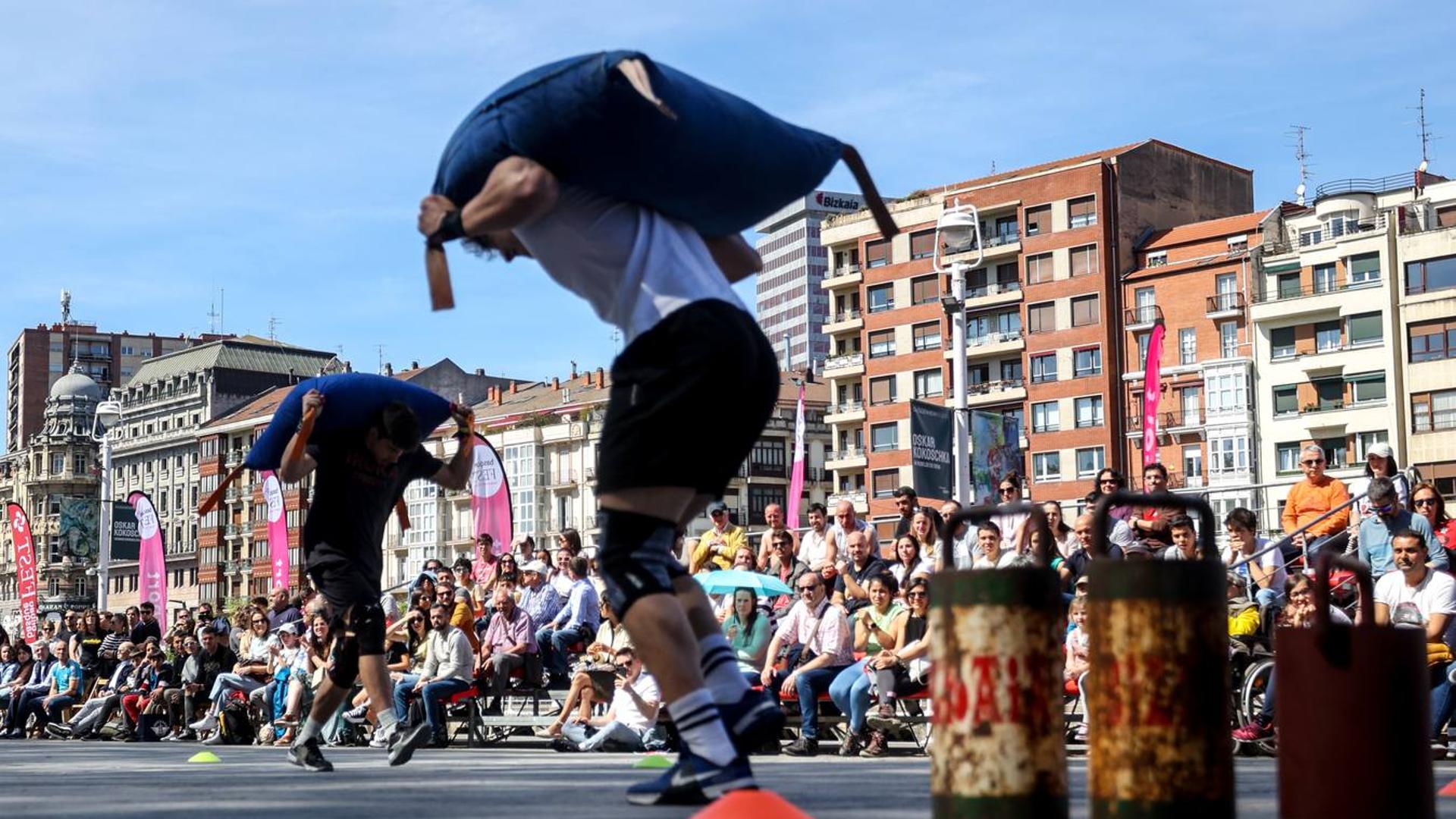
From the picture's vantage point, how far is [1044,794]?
11.6 ft

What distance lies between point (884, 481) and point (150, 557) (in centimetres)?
6458

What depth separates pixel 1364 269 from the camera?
8600cm

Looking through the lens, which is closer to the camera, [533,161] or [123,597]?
[533,161]

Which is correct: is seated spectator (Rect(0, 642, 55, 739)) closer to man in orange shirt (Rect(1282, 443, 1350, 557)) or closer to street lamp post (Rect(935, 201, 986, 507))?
street lamp post (Rect(935, 201, 986, 507))

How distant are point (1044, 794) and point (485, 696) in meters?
16.2

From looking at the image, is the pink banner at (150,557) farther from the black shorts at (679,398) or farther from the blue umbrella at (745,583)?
the black shorts at (679,398)

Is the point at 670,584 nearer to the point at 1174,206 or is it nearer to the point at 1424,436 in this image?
the point at 1424,436

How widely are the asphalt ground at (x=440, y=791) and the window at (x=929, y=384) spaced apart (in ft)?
306

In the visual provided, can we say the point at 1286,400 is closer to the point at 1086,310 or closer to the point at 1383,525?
the point at 1086,310

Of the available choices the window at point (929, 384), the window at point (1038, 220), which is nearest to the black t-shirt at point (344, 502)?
the window at point (1038, 220)

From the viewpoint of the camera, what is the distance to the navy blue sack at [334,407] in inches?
350

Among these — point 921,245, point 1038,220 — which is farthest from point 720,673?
point 921,245

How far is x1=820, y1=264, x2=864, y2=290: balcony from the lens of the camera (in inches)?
4267

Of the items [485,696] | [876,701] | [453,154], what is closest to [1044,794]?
[453,154]
